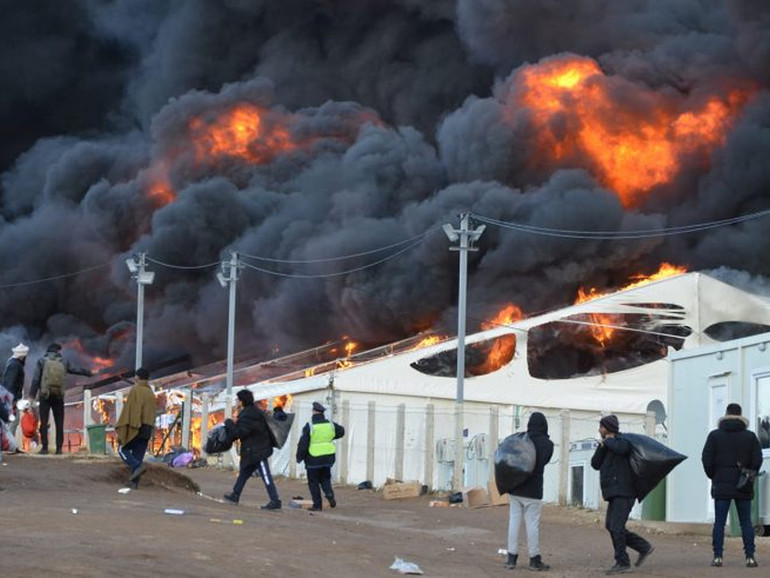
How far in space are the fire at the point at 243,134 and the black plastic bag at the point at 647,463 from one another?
162ft

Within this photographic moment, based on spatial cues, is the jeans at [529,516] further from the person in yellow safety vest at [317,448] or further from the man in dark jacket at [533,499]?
the person in yellow safety vest at [317,448]

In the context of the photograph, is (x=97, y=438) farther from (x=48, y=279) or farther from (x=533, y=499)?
(x=48, y=279)

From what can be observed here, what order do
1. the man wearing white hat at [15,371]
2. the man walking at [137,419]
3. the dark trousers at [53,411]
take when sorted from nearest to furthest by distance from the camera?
the man walking at [137,419]
the dark trousers at [53,411]
the man wearing white hat at [15,371]

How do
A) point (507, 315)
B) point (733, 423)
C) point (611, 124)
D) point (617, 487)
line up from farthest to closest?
point (611, 124)
point (507, 315)
point (733, 423)
point (617, 487)

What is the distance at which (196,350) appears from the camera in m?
58.3

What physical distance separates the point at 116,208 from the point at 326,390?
32994 millimetres

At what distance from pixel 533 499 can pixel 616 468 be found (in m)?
0.79

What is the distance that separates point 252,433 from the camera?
18953mm

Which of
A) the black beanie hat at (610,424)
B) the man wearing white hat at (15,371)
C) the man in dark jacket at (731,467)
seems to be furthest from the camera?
the man wearing white hat at (15,371)

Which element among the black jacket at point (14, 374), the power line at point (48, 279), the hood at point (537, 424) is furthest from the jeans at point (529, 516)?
the power line at point (48, 279)

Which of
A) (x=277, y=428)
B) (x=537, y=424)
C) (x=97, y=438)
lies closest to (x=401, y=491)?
(x=97, y=438)

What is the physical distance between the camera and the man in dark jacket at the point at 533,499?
14.1 meters

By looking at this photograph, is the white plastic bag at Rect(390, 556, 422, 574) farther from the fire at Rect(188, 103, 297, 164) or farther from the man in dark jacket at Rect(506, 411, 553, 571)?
the fire at Rect(188, 103, 297, 164)

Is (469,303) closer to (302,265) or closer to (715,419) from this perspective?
(302,265)
